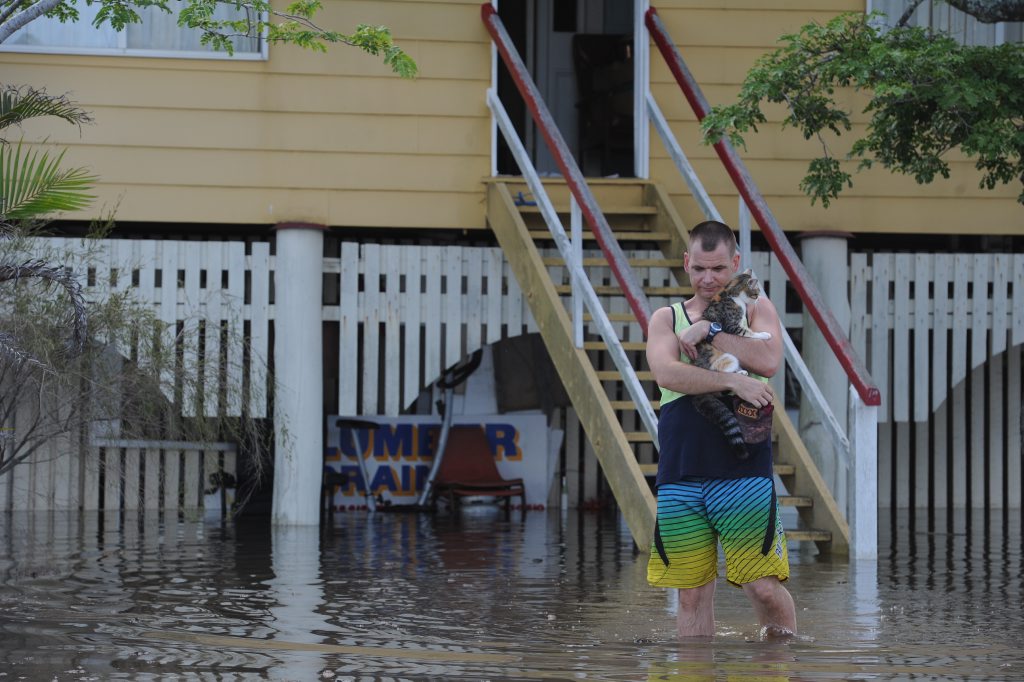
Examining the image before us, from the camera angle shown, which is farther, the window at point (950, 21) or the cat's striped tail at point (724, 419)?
the window at point (950, 21)

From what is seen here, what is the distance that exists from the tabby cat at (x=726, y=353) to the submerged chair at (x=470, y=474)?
769 centimetres

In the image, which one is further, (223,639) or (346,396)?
(346,396)

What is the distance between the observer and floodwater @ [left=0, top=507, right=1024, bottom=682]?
191 inches

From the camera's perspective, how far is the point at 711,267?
5.17 metres

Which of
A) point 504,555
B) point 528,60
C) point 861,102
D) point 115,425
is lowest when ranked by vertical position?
point 504,555

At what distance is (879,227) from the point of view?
11906mm

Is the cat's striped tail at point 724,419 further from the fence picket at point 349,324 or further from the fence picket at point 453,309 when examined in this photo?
the fence picket at point 349,324

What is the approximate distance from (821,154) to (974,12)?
93.7 inches

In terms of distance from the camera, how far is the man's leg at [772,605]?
5.19m

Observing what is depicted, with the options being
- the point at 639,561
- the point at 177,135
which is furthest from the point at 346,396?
the point at 639,561

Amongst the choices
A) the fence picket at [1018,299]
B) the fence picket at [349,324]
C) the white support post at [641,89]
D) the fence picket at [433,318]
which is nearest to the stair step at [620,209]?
the white support post at [641,89]

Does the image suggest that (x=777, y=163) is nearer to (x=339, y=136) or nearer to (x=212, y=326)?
(x=339, y=136)

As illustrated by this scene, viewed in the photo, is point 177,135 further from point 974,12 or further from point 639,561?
point 974,12

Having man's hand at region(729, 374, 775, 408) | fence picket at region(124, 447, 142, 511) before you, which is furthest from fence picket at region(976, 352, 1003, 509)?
man's hand at region(729, 374, 775, 408)
